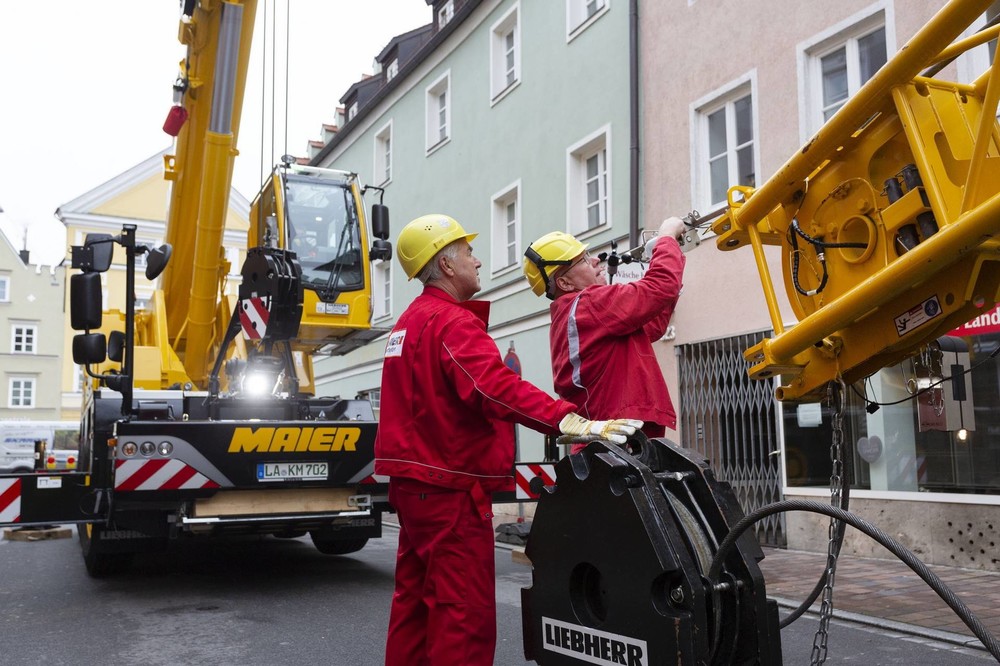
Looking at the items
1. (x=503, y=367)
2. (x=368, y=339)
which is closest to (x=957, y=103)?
(x=503, y=367)

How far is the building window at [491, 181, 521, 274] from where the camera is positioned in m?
15.8

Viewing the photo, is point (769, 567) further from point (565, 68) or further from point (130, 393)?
point (565, 68)

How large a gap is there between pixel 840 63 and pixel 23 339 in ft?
149

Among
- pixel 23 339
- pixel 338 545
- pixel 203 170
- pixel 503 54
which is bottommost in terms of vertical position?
pixel 338 545

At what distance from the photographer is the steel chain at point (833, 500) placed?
2.64 meters

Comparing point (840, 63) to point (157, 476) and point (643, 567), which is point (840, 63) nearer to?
point (157, 476)

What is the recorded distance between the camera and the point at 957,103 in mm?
3361

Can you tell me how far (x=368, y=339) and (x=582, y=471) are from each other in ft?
22.8

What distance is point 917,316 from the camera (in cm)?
326

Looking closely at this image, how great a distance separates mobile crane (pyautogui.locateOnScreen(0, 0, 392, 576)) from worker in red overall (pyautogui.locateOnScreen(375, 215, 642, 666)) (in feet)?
11.1

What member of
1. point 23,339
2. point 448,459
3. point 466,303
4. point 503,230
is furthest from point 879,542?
point 23,339

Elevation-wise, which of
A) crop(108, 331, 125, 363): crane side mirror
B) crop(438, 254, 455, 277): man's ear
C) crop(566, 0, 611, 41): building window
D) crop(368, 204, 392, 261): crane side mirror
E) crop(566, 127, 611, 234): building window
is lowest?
crop(438, 254, 455, 277): man's ear

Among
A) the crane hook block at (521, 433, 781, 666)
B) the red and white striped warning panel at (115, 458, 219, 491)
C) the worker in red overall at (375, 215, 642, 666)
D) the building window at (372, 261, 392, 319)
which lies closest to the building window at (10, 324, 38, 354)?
the building window at (372, 261, 392, 319)

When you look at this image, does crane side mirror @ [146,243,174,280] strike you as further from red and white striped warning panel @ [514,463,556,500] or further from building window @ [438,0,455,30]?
building window @ [438,0,455,30]
